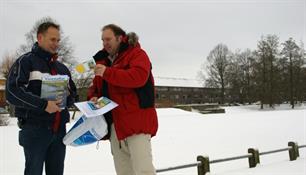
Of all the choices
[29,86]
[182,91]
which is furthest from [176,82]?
[29,86]

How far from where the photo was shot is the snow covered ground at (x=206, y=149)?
1039 cm

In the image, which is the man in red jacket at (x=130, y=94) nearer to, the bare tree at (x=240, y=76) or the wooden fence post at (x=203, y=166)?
the wooden fence post at (x=203, y=166)

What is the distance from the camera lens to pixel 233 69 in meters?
62.3

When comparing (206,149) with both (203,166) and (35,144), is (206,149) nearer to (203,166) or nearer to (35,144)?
(203,166)

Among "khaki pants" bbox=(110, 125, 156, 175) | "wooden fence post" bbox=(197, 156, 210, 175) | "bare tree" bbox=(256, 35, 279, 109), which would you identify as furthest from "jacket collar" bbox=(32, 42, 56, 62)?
"bare tree" bbox=(256, 35, 279, 109)

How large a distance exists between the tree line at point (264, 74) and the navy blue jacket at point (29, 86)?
53786mm

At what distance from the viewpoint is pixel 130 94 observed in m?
3.44

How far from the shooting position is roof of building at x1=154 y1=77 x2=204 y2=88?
258ft

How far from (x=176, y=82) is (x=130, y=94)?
7781 cm

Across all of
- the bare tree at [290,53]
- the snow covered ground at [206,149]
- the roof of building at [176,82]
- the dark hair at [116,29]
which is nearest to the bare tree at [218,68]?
the bare tree at [290,53]

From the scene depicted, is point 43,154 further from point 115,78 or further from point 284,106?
point 284,106

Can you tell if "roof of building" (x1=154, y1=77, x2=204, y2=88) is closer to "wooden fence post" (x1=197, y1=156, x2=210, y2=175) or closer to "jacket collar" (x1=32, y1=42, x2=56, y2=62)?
"wooden fence post" (x1=197, y1=156, x2=210, y2=175)

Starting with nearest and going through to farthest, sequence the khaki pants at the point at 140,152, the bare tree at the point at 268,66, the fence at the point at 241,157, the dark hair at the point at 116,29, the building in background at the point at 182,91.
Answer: the khaki pants at the point at 140,152, the dark hair at the point at 116,29, the fence at the point at 241,157, the bare tree at the point at 268,66, the building in background at the point at 182,91

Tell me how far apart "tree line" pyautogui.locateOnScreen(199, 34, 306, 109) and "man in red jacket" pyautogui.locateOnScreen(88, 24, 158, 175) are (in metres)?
53.4
